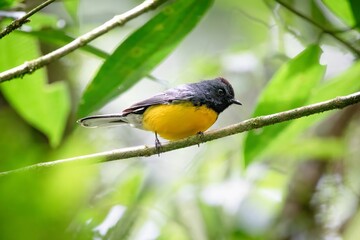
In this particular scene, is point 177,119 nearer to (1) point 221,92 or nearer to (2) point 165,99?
(2) point 165,99

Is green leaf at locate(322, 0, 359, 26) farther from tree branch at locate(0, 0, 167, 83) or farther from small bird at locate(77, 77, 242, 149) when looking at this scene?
small bird at locate(77, 77, 242, 149)

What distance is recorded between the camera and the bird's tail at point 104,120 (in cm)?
358

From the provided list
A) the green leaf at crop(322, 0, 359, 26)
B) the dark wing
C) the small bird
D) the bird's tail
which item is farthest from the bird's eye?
the green leaf at crop(322, 0, 359, 26)

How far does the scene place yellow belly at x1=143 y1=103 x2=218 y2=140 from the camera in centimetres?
354

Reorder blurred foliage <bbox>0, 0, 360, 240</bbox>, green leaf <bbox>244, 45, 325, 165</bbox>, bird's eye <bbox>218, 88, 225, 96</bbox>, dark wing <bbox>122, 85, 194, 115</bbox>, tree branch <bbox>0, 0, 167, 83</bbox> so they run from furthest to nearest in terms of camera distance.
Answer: bird's eye <bbox>218, 88, 225, 96</bbox>, dark wing <bbox>122, 85, 194, 115</bbox>, green leaf <bbox>244, 45, 325, 165</bbox>, tree branch <bbox>0, 0, 167, 83</bbox>, blurred foliage <bbox>0, 0, 360, 240</bbox>

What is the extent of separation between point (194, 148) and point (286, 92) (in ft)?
6.80

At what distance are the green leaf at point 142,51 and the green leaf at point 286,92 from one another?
1.58ft

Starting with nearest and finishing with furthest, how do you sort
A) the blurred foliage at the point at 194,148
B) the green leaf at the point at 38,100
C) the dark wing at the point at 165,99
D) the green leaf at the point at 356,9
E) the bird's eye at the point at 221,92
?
the blurred foliage at the point at 194,148
the green leaf at the point at 356,9
the green leaf at the point at 38,100
the dark wing at the point at 165,99
the bird's eye at the point at 221,92

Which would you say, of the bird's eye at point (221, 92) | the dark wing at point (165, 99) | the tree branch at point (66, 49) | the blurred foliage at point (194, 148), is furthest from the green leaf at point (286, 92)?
the bird's eye at point (221, 92)

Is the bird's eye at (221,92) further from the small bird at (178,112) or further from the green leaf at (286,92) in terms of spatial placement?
the green leaf at (286,92)

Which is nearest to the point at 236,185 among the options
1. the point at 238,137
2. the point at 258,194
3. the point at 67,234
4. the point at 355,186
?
the point at 258,194

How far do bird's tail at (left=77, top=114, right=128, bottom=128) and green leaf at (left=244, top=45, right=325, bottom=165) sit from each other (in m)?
1.10

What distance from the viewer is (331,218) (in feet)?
13.7

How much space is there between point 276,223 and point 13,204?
11.4 feet
